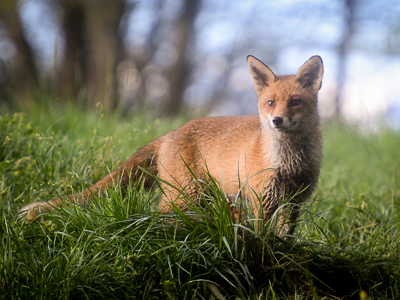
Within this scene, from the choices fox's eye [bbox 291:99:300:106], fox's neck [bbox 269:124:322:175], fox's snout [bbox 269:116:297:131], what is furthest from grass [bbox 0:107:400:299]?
fox's eye [bbox 291:99:300:106]

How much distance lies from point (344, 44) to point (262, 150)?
440 inches

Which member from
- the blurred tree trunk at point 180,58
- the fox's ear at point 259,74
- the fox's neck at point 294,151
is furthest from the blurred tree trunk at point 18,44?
the fox's neck at point 294,151

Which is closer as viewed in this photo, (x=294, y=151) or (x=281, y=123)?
(x=281, y=123)

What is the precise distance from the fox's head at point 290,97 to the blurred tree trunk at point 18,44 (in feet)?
28.2

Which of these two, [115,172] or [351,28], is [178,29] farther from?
[115,172]

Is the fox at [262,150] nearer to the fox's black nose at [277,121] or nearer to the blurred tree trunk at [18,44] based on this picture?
the fox's black nose at [277,121]

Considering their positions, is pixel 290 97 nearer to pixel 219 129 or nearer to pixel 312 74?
pixel 312 74

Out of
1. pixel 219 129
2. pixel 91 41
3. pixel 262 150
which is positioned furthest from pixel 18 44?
pixel 262 150

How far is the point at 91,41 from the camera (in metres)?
10.0

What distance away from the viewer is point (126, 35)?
40.0 feet

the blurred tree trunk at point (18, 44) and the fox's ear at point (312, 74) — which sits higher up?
the blurred tree trunk at point (18, 44)

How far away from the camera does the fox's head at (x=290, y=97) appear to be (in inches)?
126

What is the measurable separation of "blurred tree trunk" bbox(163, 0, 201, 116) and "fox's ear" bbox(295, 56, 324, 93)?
7996 millimetres

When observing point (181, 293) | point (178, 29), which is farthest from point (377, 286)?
point (178, 29)
